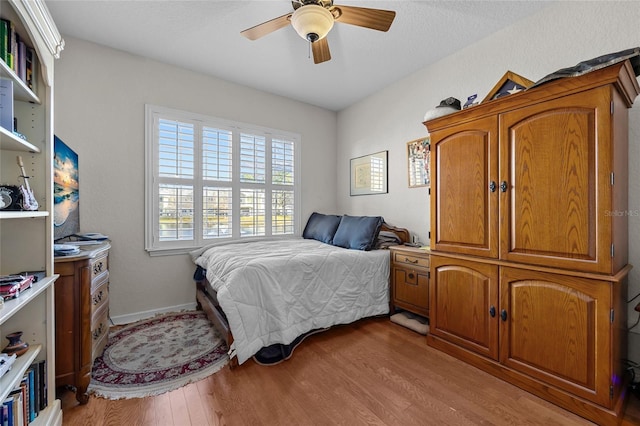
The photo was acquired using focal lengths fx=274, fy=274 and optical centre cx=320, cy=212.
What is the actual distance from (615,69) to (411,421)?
2.05 meters

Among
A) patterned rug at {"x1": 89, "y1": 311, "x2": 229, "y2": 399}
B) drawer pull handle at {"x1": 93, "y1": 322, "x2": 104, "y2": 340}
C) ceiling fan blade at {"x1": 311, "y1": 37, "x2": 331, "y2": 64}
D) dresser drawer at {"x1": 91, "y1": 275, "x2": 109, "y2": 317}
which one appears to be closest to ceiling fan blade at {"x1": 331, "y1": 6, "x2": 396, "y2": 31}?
ceiling fan blade at {"x1": 311, "y1": 37, "x2": 331, "y2": 64}

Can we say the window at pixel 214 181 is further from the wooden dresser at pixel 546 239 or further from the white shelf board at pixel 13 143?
the wooden dresser at pixel 546 239

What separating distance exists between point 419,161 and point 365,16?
1.68 m

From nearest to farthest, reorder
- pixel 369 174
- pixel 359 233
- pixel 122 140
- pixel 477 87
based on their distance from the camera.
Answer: pixel 477 87 → pixel 122 140 → pixel 359 233 → pixel 369 174

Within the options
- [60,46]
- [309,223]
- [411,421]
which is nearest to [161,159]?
[60,46]

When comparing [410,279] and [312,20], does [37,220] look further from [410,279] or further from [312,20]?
[410,279]

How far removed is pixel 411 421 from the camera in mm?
1438

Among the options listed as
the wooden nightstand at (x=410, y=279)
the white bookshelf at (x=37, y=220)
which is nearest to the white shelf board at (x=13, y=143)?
the white bookshelf at (x=37, y=220)

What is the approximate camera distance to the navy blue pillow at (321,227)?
3.49 m

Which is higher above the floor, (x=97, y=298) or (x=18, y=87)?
(x=18, y=87)

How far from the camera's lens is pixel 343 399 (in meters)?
1.61

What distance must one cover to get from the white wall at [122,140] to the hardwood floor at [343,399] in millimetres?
1284

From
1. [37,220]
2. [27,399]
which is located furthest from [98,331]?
[37,220]

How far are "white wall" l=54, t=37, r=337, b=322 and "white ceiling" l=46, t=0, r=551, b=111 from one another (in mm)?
187
